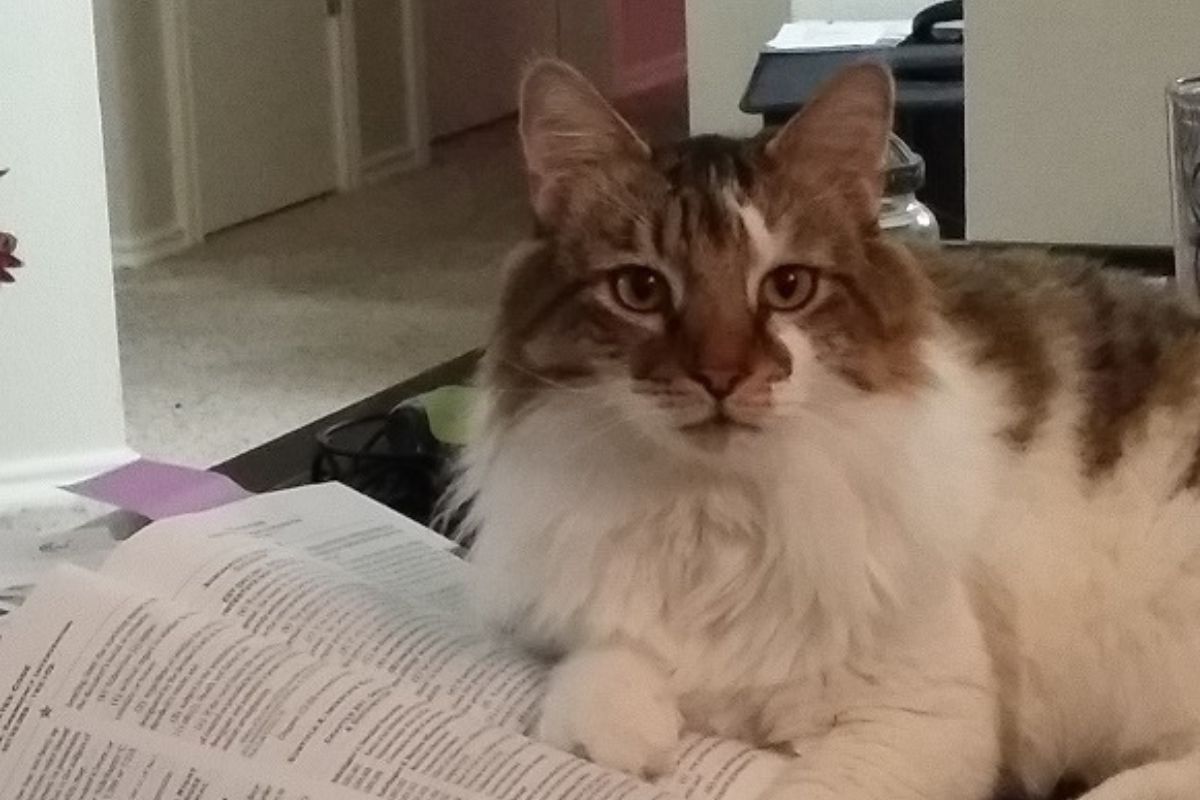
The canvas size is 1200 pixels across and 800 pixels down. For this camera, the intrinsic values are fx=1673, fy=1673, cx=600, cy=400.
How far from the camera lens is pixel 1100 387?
3.59 feet

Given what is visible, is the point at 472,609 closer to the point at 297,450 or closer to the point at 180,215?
the point at 297,450

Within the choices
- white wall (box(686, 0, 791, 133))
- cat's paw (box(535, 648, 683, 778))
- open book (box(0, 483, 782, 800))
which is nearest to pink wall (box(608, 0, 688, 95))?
white wall (box(686, 0, 791, 133))

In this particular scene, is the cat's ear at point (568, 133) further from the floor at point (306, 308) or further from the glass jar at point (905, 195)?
the floor at point (306, 308)

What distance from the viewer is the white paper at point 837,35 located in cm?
253

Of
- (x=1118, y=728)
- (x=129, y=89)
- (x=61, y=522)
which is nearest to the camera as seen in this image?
(x=1118, y=728)

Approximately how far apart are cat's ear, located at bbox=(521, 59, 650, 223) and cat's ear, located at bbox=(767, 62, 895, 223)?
88 mm

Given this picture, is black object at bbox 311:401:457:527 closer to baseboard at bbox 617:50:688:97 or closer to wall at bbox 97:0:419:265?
wall at bbox 97:0:419:265

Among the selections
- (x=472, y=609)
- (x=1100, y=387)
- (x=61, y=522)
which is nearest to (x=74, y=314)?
(x=61, y=522)

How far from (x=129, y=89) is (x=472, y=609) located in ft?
10.7

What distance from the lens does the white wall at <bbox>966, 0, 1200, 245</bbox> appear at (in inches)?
75.8

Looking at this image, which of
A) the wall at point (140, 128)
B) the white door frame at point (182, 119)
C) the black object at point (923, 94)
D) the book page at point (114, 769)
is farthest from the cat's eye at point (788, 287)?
the white door frame at point (182, 119)

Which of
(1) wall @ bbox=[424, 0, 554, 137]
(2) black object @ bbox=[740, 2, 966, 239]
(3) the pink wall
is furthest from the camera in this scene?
(3) the pink wall

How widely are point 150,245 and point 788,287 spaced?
135 inches

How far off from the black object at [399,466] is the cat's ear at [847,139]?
19.3 inches
